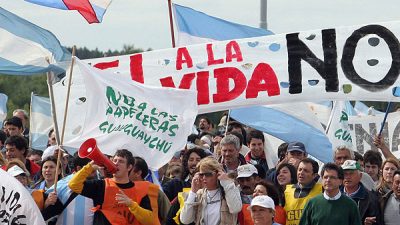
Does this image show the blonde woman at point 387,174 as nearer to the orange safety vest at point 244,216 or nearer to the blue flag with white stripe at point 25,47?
the orange safety vest at point 244,216

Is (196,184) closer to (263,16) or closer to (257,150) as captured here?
(257,150)

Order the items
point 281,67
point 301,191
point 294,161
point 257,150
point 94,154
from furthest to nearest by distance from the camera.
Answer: point 257,150 < point 281,67 < point 294,161 < point 301,191 < point 94,154

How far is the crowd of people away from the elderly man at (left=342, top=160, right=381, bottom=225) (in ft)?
0.03

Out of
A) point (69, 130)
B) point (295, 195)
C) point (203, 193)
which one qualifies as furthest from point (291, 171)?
point (69, 130)

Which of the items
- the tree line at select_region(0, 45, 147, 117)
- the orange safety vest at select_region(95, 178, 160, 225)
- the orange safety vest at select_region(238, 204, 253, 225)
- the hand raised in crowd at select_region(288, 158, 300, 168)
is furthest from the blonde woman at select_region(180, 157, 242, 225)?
the tree line at select_region(0, 45, 147, 117)

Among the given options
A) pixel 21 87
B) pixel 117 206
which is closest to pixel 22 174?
pixel 117 206

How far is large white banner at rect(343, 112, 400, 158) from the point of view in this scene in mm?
19344

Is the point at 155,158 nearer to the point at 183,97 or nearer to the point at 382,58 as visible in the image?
the point at 183,97

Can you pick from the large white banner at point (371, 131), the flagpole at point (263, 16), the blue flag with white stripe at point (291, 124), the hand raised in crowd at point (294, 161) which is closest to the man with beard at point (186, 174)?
the hand raised in crowd at point (294, 161)

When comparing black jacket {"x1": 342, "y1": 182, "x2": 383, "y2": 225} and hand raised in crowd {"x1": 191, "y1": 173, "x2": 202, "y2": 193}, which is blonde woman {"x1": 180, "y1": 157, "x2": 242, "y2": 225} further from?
black jacket {"x1": 342, "y1": 182, "x2": 383, "y2": 225}

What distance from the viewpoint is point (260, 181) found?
14383mm

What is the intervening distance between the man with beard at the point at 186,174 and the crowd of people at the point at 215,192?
10 mm

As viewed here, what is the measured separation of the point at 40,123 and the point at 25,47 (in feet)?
20.2

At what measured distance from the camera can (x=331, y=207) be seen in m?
14.1
